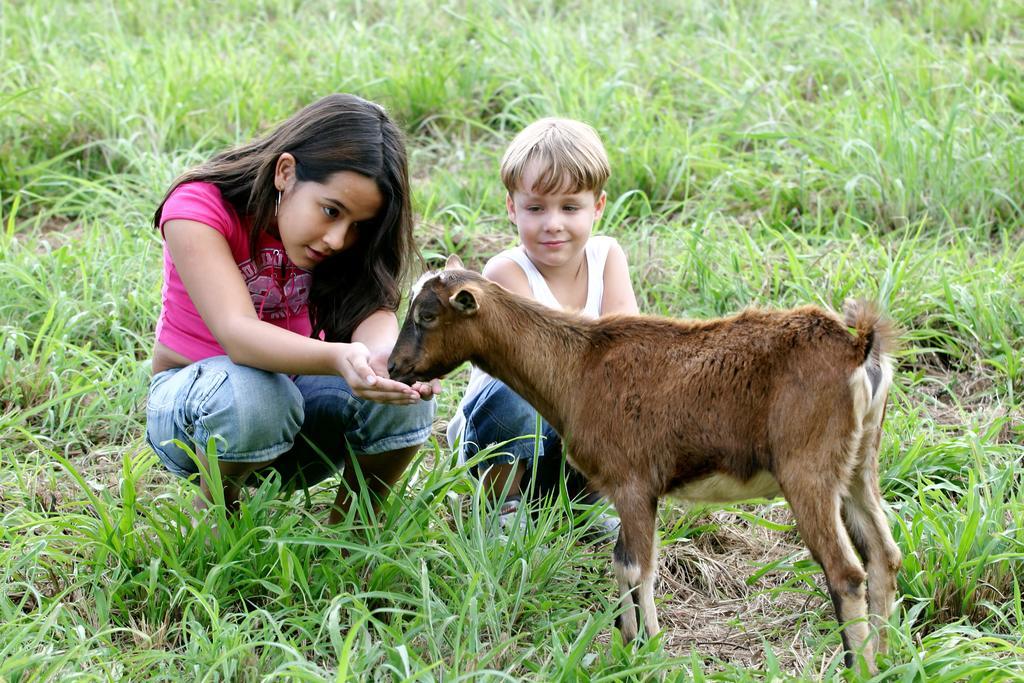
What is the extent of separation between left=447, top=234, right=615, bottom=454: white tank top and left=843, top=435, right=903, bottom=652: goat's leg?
111cm

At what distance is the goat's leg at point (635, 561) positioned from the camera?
11.0ft

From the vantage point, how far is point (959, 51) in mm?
7234

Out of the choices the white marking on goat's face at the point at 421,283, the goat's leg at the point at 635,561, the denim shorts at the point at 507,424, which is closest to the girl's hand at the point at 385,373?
the white marking on goat's face at the point at 421,283

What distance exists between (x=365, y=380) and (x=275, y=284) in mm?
633

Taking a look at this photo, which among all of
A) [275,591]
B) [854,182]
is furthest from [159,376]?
[854,182]

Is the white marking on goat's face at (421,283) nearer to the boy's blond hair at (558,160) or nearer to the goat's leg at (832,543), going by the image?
the boy's blond hair at (558,160)

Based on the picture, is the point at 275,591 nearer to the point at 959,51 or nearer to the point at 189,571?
the point at 189,571

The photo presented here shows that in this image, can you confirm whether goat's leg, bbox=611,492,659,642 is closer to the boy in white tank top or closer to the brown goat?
the brown goat

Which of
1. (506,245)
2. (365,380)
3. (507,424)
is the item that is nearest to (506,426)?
(507,424)

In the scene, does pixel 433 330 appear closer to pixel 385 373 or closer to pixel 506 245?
pixel 385 373

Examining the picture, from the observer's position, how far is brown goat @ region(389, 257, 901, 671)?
3.16 m

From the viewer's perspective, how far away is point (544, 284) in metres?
4.10

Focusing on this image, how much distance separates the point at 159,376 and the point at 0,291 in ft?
6.07

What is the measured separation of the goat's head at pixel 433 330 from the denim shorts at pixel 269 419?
18 centimetres
